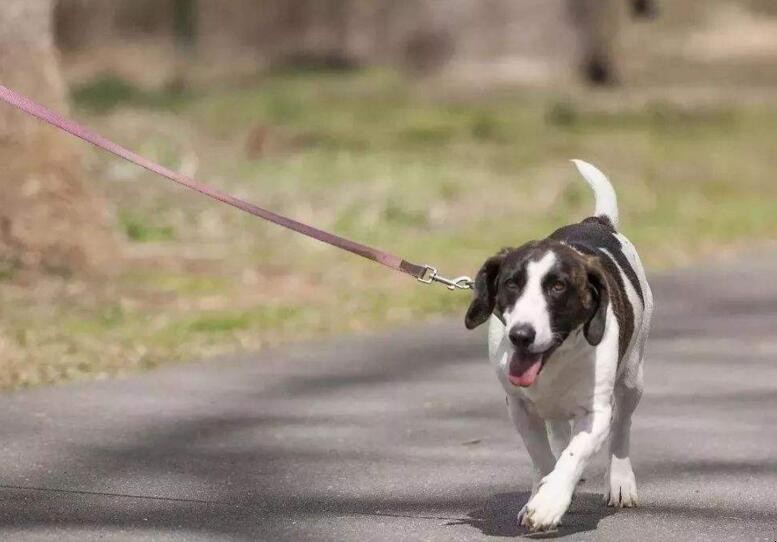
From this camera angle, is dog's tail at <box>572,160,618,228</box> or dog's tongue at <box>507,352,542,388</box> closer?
dog's tongue at <box>507,352,542,388</box>

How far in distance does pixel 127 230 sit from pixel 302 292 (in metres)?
2.47

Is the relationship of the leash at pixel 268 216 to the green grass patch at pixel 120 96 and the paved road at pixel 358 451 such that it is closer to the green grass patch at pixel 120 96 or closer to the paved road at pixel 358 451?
the paved road at pixel 358 451

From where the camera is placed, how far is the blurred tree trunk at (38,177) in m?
12.7

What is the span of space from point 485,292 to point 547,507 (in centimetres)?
80

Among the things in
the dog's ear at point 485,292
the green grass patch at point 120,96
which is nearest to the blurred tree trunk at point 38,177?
the dog's ear at point 485,292

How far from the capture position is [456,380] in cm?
1012

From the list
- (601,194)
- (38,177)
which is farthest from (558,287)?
(38,177)

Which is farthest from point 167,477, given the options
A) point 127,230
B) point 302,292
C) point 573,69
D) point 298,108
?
point 573,69

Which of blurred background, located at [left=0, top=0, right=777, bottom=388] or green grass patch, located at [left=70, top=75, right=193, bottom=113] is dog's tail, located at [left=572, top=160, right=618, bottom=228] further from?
green grass patch, located at [left=70, top=75, right=193, bottom=113]

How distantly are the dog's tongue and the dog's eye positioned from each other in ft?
0.71

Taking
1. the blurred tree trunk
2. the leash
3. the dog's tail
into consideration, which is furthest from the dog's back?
the blurred tree trunk

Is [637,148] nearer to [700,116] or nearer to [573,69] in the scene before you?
[700,116]

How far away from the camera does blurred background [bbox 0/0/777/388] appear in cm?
1256

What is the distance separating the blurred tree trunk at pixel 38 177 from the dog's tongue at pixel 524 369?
7.13 metres
